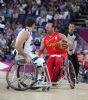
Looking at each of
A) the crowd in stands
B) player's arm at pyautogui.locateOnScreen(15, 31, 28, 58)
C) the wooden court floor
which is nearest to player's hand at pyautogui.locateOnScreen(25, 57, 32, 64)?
player's arm at pyautogui.locateOnScreen(15, 31, 28, 58)

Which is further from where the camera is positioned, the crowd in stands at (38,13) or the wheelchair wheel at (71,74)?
the crowd in stands at (38,13)

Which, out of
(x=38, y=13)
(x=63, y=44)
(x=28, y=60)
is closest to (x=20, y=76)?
(x=28, y=60)

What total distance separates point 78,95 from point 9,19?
1517 cm

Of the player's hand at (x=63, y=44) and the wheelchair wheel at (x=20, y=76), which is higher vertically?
the player's hand at (x=63, y=44)

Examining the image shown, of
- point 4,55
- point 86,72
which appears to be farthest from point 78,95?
point 4,55

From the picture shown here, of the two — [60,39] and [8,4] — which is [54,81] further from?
[8,4]

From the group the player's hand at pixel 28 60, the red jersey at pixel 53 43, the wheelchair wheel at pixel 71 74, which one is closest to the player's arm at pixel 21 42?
the player's hand at pixel 28 60

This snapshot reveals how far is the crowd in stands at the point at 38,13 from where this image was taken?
73.8ft

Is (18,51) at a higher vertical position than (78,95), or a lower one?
higher

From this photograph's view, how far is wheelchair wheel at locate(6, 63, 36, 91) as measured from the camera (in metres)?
9.98

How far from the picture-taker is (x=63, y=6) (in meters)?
25.1

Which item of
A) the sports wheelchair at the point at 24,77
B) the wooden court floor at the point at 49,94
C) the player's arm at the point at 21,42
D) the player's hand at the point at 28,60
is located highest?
the player's arm at the point at 21,42

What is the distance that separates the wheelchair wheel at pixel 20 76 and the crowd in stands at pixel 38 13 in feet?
35.8

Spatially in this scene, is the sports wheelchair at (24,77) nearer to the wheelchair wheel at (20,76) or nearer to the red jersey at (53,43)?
the wheelchair wheel at (20,76)
